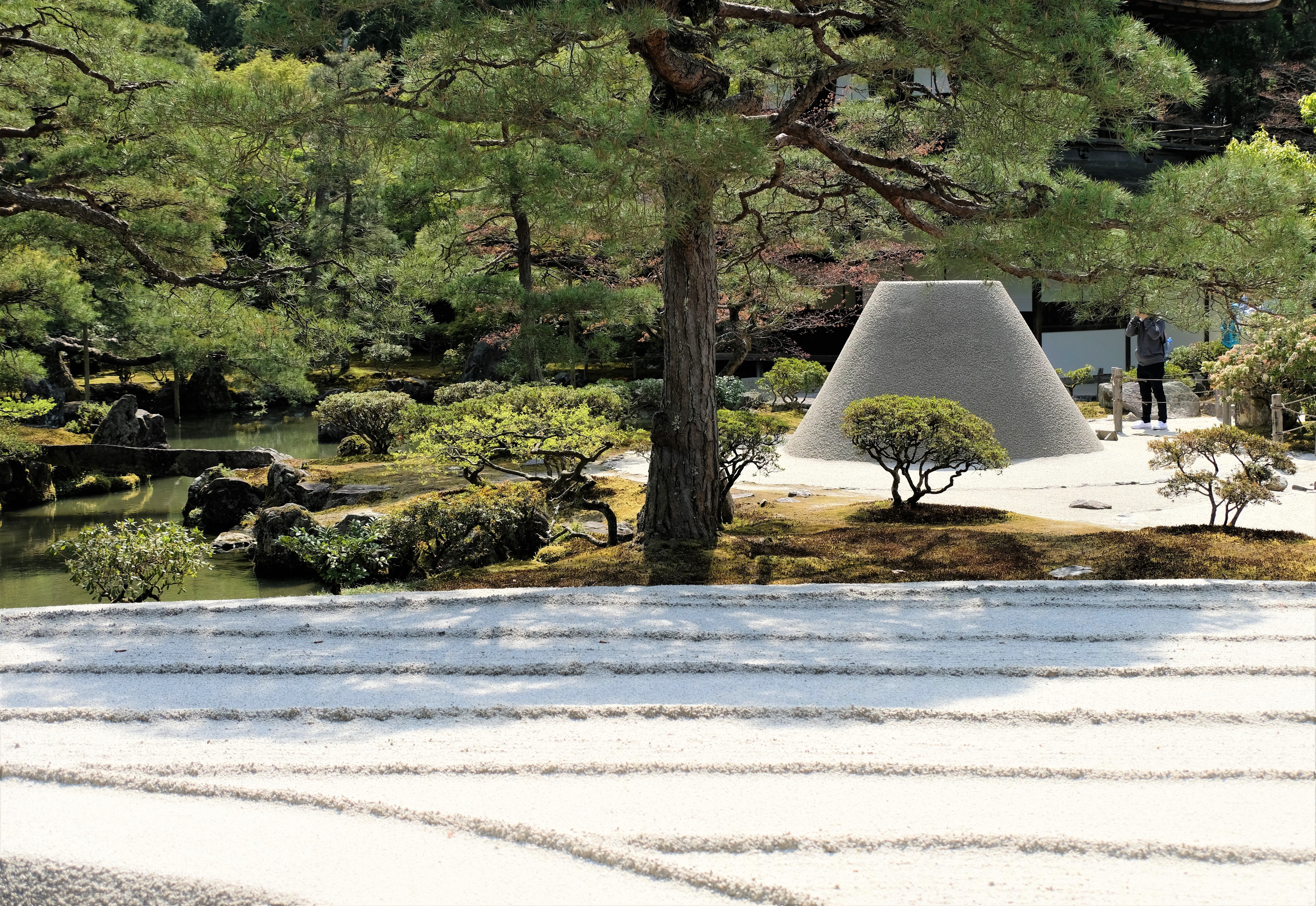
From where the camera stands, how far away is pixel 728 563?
666 cm

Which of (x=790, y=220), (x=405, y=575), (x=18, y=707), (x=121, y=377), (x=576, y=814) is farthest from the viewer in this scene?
(x=121, y=377)

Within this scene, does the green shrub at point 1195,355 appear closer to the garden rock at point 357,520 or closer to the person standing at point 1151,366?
the person standing at point 1151,366

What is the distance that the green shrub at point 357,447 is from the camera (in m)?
13.6

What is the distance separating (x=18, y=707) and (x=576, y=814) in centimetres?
239

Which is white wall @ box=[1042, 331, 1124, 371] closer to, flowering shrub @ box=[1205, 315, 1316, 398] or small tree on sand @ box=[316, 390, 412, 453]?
flowering shrub @ box=[1205, 315, 1316, 398]

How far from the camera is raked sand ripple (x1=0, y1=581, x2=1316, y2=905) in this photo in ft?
8.83

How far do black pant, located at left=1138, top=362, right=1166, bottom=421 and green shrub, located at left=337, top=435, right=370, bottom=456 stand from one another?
369 inches

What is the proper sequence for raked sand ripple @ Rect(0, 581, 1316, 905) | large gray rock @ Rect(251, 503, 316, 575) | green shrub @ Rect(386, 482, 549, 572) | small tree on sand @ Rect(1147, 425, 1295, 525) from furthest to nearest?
large gray rock @ Rect(251, 503, 316, 575) → green shrub @ Rect(386, 482, 549, 572) → small tree on sand @ Rect(1147, 425, 1295, 525) → raked sand ripple @ Rect(0, 581, 1316, 905)

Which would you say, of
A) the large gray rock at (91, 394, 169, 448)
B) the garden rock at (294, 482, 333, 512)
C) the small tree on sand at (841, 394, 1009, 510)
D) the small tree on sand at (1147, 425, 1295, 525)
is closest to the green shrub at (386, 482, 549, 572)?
the small tree on sand at (841, 394, 1009, 510)

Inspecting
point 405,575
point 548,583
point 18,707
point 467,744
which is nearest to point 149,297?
point 405,575

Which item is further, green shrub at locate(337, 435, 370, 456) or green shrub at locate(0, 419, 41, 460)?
green shrub at locate(337, 435, 370, 456)

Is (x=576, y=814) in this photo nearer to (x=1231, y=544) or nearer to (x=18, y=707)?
(x=18, y=707)

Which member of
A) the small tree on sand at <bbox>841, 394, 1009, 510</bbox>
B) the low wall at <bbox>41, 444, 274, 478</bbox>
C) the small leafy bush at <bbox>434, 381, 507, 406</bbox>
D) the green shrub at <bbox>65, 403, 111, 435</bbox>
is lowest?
the low wall at <bbox>41, 444, 274, 478</bbox>

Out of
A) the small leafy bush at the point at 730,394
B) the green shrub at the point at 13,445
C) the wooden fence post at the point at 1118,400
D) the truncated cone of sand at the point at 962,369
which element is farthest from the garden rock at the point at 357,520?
the wooden fence post at the point at 1118,400
